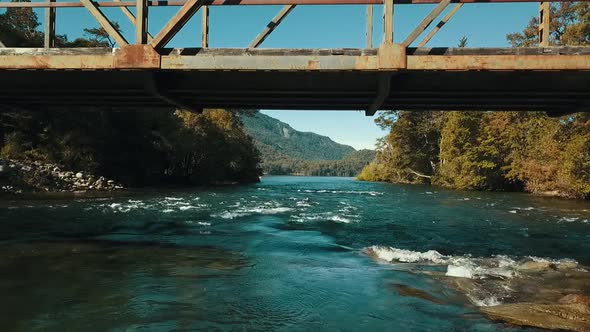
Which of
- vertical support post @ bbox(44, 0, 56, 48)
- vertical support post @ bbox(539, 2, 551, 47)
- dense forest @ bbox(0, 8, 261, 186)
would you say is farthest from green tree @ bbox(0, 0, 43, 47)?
vertical support post @ bbox(539, 2, 551, 47)

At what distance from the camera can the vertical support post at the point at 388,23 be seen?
8117 millimetres

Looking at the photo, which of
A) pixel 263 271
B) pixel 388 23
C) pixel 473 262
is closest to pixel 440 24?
pixel 388 23

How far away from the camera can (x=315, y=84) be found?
980cm

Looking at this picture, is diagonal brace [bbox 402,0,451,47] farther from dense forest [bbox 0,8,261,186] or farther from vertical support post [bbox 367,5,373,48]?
dense forest [bbox 0,8,261,186]

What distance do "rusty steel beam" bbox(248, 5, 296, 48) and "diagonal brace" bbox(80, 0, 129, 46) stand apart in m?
2.57

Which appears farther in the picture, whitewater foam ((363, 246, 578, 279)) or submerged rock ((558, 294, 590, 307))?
whitewater foam ((363, 246, 578, 279))

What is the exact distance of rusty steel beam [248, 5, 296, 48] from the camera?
922cm

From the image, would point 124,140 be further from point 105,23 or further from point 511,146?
point 511,146

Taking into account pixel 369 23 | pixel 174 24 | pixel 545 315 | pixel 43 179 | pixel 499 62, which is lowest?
pixel 545 315

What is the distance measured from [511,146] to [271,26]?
166 ft

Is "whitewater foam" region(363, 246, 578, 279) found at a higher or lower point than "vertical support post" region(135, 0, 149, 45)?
lower

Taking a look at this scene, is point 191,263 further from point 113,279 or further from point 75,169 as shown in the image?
point 75,169

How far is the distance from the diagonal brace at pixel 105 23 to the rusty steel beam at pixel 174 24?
26.0 inches

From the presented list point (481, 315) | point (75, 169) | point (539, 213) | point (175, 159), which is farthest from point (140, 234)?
point (175, 159)
